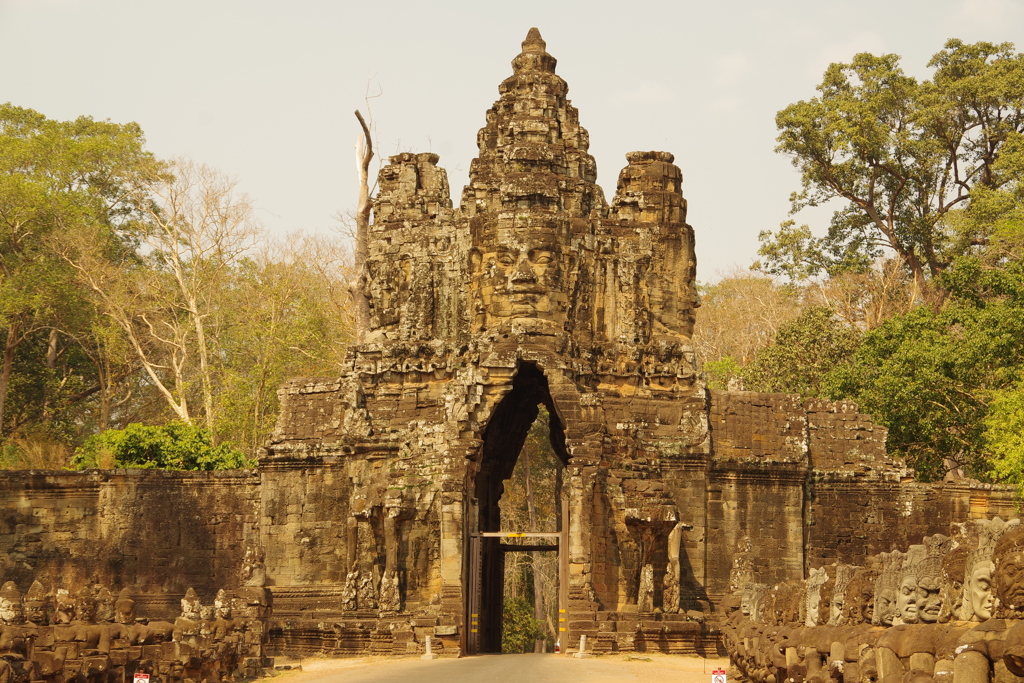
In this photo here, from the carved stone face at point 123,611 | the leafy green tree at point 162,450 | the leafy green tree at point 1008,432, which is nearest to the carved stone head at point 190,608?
the carved stone face at point 123,611

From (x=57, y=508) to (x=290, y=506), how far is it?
4.26 m

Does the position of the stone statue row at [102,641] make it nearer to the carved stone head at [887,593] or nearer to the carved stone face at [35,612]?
the carved stone face at [35,612]

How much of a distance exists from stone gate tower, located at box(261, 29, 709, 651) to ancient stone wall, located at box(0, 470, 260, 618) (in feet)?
3.83

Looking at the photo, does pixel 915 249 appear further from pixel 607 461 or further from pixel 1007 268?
pixel 607 461

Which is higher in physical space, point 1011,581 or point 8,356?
point 8,356

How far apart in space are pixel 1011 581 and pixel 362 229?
1291 inches

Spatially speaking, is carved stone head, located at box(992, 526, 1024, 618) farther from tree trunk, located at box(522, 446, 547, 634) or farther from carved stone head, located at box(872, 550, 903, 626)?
tree trunk, located at box(522, 446, 547, 634)

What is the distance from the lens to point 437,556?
2488cm

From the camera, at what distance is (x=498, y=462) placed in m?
29.3

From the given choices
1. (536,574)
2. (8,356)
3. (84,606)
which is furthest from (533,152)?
(536,574)

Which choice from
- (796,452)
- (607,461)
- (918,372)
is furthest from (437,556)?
(918,372)

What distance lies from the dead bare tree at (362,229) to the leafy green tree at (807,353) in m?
11.0

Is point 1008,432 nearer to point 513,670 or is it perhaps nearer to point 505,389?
point 505,389

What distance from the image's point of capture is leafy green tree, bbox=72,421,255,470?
29.8m
